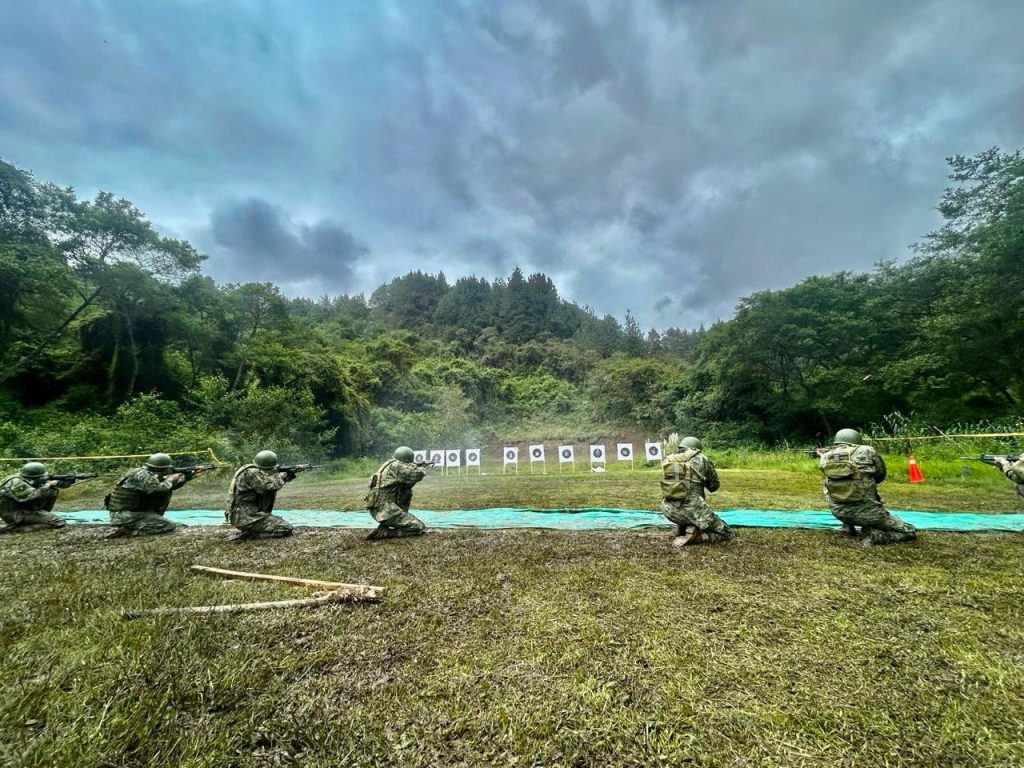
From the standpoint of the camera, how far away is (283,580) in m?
3.35

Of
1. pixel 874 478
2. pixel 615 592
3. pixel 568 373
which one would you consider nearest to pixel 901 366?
pixel 874 478

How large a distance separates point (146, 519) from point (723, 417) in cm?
2590

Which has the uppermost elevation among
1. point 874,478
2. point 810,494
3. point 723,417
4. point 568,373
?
point 568,373

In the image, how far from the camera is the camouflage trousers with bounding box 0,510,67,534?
20.0 ft

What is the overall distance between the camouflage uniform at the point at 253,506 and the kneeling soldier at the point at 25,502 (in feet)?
11.6

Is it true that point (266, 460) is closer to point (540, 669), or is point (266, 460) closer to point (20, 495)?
point (20, 495)

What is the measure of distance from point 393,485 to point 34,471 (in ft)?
18.9

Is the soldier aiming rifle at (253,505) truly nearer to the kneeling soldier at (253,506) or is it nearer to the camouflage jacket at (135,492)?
the kneeling soldier at (253,506)

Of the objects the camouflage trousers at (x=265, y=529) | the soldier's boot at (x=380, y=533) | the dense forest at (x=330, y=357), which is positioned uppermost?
the dense forest at (x=330, y=357)

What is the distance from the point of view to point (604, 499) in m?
8.41

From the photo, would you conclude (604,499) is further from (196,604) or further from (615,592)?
(196,604)

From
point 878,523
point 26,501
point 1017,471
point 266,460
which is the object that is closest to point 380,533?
point 266,460

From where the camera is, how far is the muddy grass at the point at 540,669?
1.50 meters

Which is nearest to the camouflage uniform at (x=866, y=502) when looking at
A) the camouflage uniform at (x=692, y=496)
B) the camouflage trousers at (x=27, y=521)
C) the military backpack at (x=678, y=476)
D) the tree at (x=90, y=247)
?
the camouflage uniform at (x=692, y=496)
